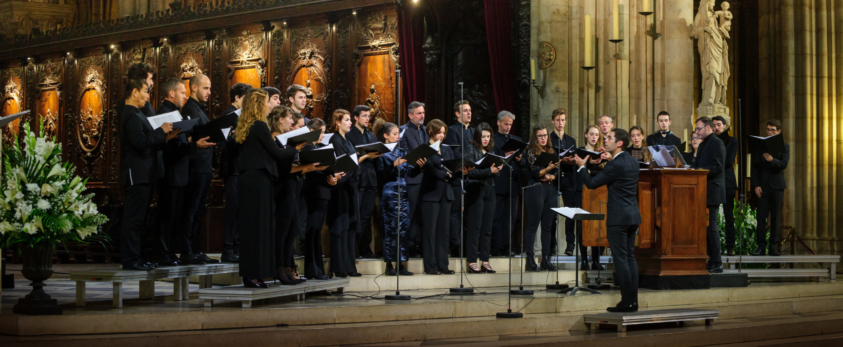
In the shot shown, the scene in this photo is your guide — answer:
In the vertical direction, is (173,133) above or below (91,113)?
below

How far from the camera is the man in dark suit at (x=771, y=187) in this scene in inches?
359

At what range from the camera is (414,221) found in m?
7.90

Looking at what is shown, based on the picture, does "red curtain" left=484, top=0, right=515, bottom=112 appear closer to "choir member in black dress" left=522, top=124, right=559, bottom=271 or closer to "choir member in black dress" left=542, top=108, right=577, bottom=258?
"choir member in black dress" left=542, top=108, right=577, bottom=258

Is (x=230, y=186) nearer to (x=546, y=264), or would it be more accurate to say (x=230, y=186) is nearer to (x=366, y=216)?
(x=366, y=216)

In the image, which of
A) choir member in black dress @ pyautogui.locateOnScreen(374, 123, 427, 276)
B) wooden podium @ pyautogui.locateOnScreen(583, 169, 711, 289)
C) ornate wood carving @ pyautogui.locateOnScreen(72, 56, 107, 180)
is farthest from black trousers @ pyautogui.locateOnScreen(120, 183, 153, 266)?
ornate wood carving @ pyautogui.locateOnScreen(72, 56, 107, 180)

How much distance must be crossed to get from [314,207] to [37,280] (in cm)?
210

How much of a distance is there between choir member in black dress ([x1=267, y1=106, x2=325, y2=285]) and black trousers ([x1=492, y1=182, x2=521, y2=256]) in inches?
105

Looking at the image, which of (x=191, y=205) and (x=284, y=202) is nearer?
(x=284, y=202)

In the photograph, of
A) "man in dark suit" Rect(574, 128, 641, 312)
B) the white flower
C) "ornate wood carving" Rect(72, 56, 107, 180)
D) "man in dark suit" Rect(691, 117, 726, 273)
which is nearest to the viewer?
the white flower

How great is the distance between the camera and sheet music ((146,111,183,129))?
5.78 metres

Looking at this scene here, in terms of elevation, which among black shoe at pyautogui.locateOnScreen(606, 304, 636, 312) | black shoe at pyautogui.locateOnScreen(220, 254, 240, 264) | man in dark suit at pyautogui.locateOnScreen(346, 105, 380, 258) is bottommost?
black shoe at pyautogui.locateOnScreen(606, 304, 636, 312)

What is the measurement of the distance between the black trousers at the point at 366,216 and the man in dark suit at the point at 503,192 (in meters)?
1.20

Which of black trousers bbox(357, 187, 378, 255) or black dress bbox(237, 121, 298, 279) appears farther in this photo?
black trousers bbox(357, 187, 378, 255)

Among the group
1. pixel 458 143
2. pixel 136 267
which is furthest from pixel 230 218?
pixel 458 143
